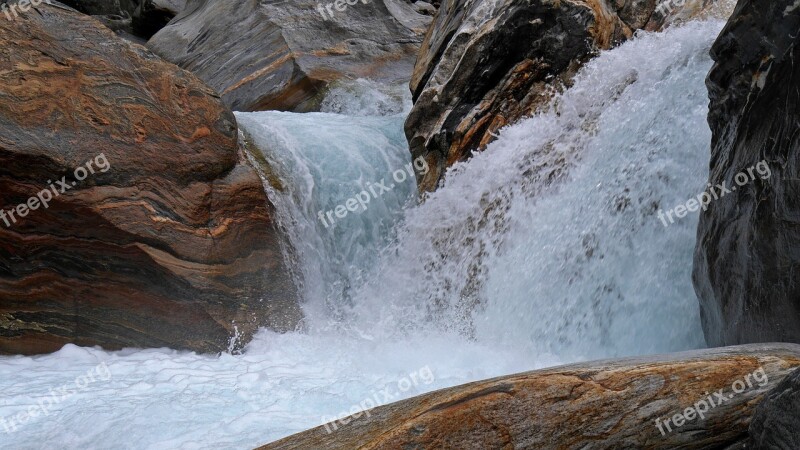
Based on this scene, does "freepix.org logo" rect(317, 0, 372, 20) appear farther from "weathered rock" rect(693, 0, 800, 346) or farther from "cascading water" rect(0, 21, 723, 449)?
"weathered rock" rect(693, 0, 800, 346)

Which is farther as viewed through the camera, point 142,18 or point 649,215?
point 142,18

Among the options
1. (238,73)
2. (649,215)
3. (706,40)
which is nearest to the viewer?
(649,215)

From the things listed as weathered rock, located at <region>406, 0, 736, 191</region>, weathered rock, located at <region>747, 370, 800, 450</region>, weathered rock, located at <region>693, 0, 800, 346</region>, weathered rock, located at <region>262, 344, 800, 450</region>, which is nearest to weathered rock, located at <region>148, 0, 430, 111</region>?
weathered rock, located at <region>406, 0, 736, 191</region>

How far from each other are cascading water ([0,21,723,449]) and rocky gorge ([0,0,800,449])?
2 cm

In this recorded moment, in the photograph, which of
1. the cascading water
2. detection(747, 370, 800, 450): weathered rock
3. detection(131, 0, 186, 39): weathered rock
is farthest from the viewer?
detection(131, 0, 186, 39): weathered rock

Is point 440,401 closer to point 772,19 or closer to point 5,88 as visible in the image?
point 772,19

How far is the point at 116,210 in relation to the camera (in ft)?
21.6

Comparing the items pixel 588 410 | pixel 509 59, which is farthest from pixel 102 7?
pixel 588 410

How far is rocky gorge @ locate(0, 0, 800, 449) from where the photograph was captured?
3.15 metres

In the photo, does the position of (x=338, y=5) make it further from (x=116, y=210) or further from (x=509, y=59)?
(x=116, y=210)

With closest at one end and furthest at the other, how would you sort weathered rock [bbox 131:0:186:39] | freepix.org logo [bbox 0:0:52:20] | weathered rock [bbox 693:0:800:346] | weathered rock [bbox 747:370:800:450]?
weathered rock [bbox 747:370:800:450] → weathered rock [bbox 693:0:800:346] → freepix.org logo [bbox 0:0:52:20] → weathered rock [bbox 131:0:186:39]

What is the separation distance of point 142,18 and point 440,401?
14.9 meters

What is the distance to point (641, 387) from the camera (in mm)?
3061

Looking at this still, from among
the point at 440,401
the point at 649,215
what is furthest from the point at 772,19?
the point at 440,401
